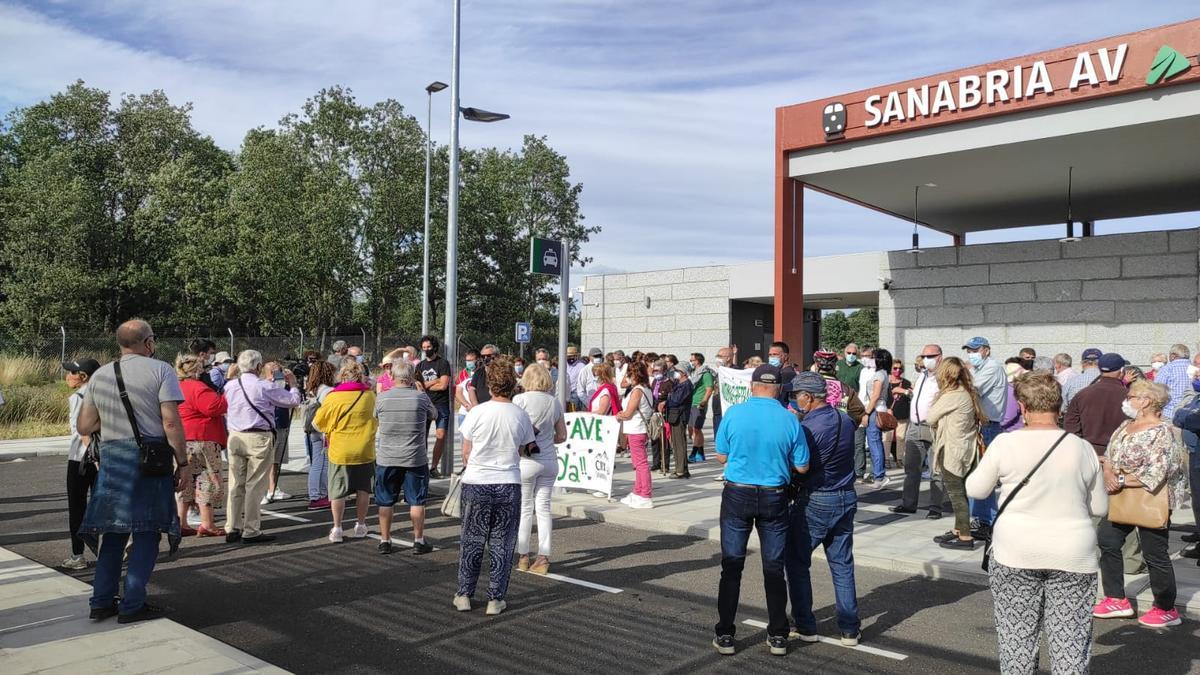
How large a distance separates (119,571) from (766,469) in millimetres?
4391

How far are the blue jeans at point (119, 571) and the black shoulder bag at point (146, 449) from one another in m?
0.45

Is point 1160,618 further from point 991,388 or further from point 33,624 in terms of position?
point 33,624

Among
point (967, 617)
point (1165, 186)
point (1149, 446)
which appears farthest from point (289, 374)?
point (1165, 186)

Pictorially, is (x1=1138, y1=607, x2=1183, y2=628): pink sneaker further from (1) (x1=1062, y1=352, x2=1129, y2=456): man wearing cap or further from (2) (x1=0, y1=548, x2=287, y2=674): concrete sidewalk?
(2) (x1=0, y1=548, x2=287, y2=674): concrete sidewalk

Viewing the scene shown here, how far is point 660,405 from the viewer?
13.3 m

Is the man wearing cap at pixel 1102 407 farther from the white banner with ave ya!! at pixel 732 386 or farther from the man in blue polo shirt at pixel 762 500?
the white banner with ave ya!! at pixel 732 386

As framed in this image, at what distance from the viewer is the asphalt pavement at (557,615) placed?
5230mm

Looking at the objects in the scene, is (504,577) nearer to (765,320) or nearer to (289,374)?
(289,374)

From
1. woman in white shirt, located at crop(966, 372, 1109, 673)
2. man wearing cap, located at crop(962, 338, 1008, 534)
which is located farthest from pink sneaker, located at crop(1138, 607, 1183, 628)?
man wearing cap, located at crop(962, 338, 1008, 534)

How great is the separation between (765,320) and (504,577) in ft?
73.5

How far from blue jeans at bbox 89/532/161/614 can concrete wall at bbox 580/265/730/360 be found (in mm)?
20830

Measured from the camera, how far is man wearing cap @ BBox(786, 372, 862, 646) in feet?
18.1

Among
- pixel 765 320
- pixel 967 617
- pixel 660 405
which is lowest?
pixel 967 617

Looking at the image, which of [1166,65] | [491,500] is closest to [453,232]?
[491,500]
